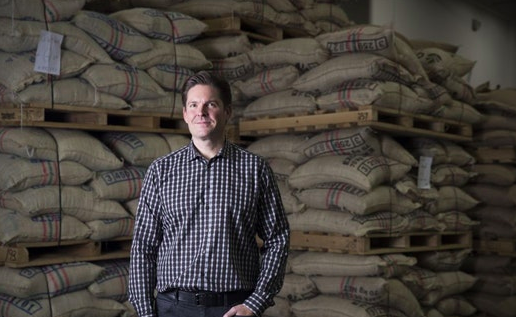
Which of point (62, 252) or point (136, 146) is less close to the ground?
point (136, 146)

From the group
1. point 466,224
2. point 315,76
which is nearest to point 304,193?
point 315,76

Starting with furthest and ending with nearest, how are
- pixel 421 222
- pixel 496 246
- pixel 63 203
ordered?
1. pixel 496 246
2. pixel 421 222
3. pixel 63 203

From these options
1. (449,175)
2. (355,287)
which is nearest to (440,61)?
(449,175)

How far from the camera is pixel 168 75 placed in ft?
16.6

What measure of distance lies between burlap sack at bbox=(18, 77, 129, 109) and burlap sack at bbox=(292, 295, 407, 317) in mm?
2074

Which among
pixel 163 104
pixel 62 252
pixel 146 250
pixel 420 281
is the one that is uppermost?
pixel 163 104

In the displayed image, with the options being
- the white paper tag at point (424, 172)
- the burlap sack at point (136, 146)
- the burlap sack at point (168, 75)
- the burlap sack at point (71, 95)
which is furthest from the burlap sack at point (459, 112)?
the burlap sack at point (71, 95)

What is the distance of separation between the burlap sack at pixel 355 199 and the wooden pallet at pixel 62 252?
4.79 ft

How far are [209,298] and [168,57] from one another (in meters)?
2.69

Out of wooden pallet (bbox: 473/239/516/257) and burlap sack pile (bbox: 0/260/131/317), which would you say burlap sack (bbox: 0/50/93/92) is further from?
wooden pallet (bbox: 473/239/516/257)

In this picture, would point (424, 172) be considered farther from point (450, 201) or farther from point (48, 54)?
point (48, 54)

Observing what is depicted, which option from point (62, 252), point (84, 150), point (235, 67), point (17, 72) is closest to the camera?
point (17, 72)

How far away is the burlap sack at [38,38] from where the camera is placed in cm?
431

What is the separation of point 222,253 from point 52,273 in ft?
6.56
